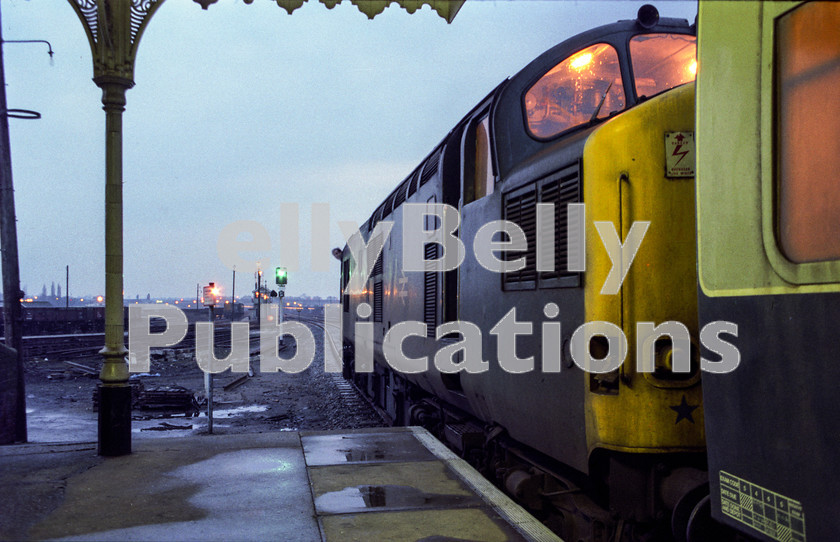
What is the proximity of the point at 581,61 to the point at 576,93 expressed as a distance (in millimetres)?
245

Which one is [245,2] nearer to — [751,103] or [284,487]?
[284,487]

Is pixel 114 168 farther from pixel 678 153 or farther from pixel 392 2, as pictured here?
pixel 678 153

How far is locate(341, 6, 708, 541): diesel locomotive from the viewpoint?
150 inches

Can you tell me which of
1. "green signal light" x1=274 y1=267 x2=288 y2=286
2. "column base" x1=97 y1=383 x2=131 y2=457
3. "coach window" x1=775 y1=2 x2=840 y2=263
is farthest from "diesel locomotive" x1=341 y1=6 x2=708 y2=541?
"green signal light" x1=274 y1=267 x2=288 y2=286

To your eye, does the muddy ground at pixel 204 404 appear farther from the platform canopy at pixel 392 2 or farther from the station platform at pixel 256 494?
the platform canopy at pixel 392 2

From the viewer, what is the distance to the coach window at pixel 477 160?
5.97m

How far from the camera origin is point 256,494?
17.1 feet

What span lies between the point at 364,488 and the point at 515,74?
12.0 feet

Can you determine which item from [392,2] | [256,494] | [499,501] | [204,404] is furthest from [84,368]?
[499,501]

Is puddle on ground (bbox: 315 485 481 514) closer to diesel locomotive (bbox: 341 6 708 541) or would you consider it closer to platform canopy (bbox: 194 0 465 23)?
diesel locomotive (bbox: 341 6 708 541)

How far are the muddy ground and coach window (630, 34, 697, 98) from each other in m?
10.0

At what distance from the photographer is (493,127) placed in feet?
18.5

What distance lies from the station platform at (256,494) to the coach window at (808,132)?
2.70 m

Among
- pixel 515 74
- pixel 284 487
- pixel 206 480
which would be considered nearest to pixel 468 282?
pixel 515 74
